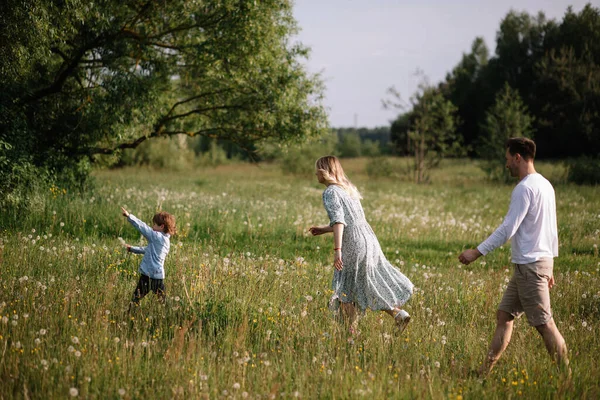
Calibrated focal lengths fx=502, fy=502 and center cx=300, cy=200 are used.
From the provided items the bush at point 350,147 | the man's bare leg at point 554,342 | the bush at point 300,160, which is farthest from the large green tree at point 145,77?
the bush at point 350,147

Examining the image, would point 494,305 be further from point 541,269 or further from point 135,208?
point 135,208

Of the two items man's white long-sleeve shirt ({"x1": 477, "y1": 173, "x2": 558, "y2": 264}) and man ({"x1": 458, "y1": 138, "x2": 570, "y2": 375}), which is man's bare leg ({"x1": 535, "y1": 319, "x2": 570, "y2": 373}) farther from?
man's white long-sleeve shirt ({"x1": 477, "y1": 173, "x2": 558, "y2": 264})

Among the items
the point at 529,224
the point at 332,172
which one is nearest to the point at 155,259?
the point at 332,172

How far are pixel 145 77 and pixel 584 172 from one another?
26358mm

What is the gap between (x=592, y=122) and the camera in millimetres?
41406

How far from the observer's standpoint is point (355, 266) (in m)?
5.89

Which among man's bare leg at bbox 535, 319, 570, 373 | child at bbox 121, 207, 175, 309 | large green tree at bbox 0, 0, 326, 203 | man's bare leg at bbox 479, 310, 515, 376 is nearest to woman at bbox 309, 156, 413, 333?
man's bare leg at bbox 479, 310, 515, 376

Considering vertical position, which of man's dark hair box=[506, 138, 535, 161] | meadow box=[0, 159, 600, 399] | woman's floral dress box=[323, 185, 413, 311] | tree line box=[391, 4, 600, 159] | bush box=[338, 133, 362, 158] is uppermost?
tree line box=[391, 4, 600, 159]

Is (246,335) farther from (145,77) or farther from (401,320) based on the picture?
(145,77)

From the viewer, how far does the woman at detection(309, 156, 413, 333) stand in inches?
228

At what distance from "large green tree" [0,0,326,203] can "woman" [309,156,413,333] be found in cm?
786

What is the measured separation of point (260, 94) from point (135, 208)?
18.2 feet

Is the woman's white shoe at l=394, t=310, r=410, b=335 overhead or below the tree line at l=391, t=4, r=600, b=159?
below

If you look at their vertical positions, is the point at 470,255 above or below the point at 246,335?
above
